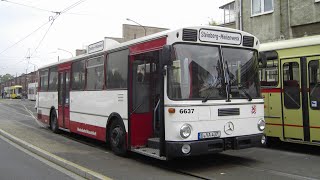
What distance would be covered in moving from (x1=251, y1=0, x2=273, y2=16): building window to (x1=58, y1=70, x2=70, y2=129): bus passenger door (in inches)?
577

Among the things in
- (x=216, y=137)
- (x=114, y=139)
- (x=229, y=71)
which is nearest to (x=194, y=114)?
(x=216, y=137)

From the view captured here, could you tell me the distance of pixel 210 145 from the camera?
327 inches

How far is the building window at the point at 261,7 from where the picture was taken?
24719mm

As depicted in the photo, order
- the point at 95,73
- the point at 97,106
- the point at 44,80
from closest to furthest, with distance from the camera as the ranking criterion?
the point at 97,106 → the point at 95,73 → the point at 44,80

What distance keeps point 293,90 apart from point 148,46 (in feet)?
13.7

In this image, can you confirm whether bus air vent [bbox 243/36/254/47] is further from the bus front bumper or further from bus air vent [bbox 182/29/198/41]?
the bus front bumper

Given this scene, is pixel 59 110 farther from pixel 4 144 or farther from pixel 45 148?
pixel 45 148

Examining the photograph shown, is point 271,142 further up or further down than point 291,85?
further down

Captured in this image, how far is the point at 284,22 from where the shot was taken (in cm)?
2361

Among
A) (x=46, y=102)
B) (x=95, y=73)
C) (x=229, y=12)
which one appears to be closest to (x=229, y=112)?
(x=95, y=73)

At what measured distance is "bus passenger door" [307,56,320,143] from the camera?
1003 cm

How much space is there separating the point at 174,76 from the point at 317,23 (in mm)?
16176

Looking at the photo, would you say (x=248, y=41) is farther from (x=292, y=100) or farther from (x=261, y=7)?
(x=261, y=7)

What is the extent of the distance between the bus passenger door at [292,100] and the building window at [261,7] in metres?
14.8
